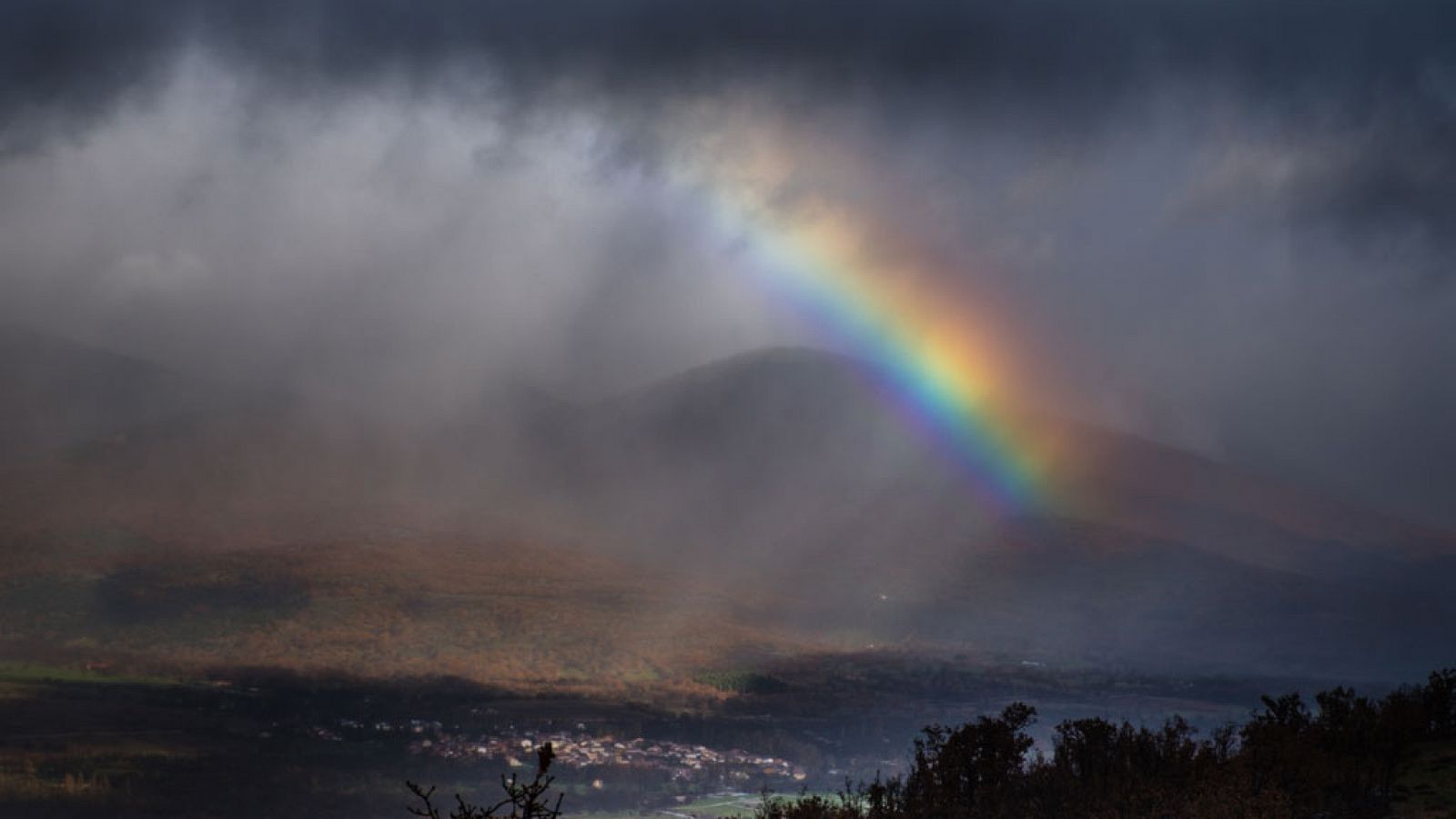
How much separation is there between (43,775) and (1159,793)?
590 feet

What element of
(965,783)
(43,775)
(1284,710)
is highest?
(1284,710)

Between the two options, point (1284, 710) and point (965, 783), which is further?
point (1284, 710)

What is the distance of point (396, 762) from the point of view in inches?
7456

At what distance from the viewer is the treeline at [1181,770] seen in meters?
39.4

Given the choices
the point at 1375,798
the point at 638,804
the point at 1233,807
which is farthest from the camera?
the point at 638,804

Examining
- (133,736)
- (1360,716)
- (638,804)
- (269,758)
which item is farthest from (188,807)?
(1360,716)

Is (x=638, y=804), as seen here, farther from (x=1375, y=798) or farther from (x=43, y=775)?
(x=1375, y=798)

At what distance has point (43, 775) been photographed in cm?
17412

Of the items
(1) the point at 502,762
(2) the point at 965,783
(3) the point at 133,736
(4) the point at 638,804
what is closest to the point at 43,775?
(3) the point at 133,736

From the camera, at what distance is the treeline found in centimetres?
3944

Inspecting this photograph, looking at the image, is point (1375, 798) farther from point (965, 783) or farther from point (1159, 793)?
point (965, 783)

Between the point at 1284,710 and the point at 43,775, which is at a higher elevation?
the point at 1284,710

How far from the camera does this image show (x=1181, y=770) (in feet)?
151

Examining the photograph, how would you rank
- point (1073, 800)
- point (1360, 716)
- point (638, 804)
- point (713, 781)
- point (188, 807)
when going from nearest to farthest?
1. point (1073, 800)
2. point (1360, 716)
3. point (188, 807)
4. point (638, 804)
5. point (713, 781)
